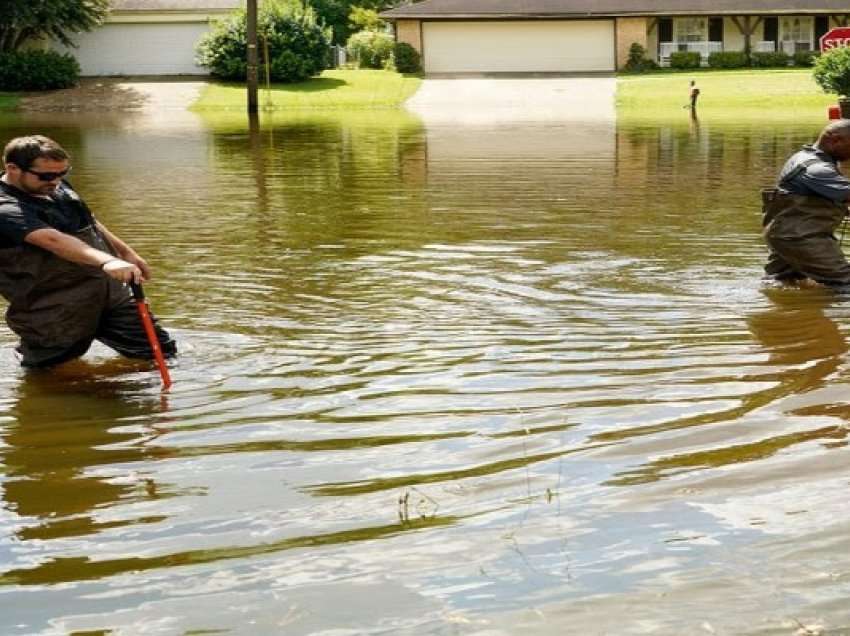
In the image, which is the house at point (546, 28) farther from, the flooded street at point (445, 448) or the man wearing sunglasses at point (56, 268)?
the man wearing sunglasses at point (56, 268)

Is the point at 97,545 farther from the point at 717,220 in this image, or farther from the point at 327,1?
the point at 327,1

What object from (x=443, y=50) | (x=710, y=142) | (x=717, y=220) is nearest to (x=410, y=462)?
(x=717, y=220)

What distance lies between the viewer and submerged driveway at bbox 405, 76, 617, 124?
153 feet

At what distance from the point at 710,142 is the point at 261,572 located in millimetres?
27999

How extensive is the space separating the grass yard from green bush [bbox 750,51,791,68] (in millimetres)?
3634

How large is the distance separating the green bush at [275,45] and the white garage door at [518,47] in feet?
19.2

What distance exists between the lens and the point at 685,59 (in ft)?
213

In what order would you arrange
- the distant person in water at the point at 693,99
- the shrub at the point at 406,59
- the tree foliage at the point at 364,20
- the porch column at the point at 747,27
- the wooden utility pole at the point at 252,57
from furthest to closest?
the tree foliage at the point at 364,20 → the porch column at the point at 747,27 → the shrub at the point at 406,59 → the distant person in water at the point at 693,99 → the wooden utility pole at the point at 252,57

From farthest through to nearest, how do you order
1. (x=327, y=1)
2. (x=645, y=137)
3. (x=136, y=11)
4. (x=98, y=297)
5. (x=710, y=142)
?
(x=327, y=1), (x=136, y=11), (x=645, y=137), (x=710, y=142), (x=98, y=297)

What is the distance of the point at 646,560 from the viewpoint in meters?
5.27

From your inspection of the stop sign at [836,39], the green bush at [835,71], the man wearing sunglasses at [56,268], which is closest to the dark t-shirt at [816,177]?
the man wearing sunglasses at [56,268]

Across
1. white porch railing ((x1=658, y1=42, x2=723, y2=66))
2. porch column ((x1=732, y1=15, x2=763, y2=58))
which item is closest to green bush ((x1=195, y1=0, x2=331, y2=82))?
white porch railing ((x1=658, y1=42, x2=723, y2=66))

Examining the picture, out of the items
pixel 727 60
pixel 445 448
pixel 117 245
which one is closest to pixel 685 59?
pixel 727 60

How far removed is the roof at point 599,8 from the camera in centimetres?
6494
